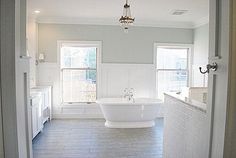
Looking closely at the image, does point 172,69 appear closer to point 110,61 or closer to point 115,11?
point 110,61

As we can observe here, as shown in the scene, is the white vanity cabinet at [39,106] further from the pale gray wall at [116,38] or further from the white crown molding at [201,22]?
the white crown molding at [201,22]

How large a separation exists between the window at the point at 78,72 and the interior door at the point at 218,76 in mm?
4749

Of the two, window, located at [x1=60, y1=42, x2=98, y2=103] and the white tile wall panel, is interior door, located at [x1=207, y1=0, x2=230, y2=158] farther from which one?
window, located at [x1=60, y1=42, x2=98, y2=103]

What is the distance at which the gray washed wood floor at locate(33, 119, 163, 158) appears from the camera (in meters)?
3.45

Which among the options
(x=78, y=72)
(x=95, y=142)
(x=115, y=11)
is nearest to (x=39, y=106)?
(x=95, y=142)

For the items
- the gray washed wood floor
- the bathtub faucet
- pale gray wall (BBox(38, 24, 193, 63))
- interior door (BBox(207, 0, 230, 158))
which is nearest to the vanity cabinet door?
the gray washed wood floor

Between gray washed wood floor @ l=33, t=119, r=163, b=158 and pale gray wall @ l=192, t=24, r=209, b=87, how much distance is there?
5.55ft

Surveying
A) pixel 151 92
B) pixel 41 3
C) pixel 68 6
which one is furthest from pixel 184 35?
pixel 41 3

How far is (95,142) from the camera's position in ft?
13.1

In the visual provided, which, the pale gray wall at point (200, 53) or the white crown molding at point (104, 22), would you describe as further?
the white crown molding at point (104, 22)

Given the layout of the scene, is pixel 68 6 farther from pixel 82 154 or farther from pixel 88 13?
pixel 82 154

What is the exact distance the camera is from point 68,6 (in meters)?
4.41

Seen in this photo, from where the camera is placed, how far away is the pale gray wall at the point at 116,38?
5.69 m

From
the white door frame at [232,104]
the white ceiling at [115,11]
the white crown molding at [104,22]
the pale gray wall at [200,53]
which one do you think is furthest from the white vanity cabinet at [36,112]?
the pale gray wall at [200,53]
